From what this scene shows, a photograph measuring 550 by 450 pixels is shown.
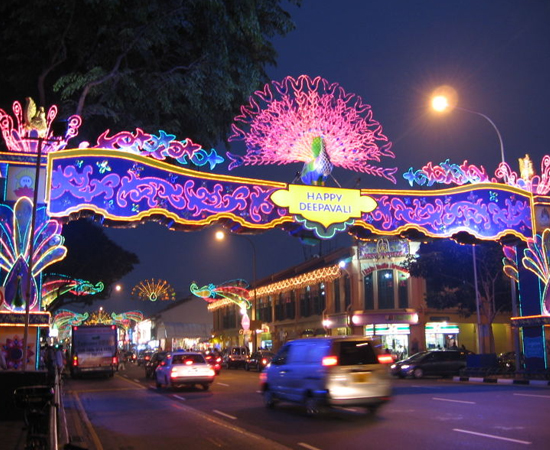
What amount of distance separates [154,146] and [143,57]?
3542 mm

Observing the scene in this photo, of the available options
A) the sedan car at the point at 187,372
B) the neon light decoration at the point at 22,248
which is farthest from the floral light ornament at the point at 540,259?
the neon light decoration at the point at 22,248

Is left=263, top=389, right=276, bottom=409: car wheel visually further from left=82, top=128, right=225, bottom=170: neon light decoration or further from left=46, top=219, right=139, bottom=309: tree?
left=46, top=219, right=139, bottom=309: tree

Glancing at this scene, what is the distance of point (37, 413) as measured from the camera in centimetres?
817

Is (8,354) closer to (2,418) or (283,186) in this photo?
(2,418)

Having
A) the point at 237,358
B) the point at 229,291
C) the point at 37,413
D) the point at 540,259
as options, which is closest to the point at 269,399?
the point at 37,413

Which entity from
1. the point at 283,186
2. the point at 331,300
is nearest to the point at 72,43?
the point at 283,186

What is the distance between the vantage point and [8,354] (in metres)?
16.4

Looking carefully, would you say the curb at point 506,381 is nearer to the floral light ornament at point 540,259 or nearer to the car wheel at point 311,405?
the floral light ornament at point 540,259

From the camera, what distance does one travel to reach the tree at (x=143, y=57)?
1822 centimetres

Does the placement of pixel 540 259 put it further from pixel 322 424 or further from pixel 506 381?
pixel 322 424

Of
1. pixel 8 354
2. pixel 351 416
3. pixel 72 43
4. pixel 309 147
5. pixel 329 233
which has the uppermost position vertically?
pixel 72 43

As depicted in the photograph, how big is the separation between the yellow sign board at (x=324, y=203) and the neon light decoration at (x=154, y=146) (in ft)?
8.84

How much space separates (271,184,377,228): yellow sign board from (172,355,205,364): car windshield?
7.28 m

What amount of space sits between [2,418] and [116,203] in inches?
263
